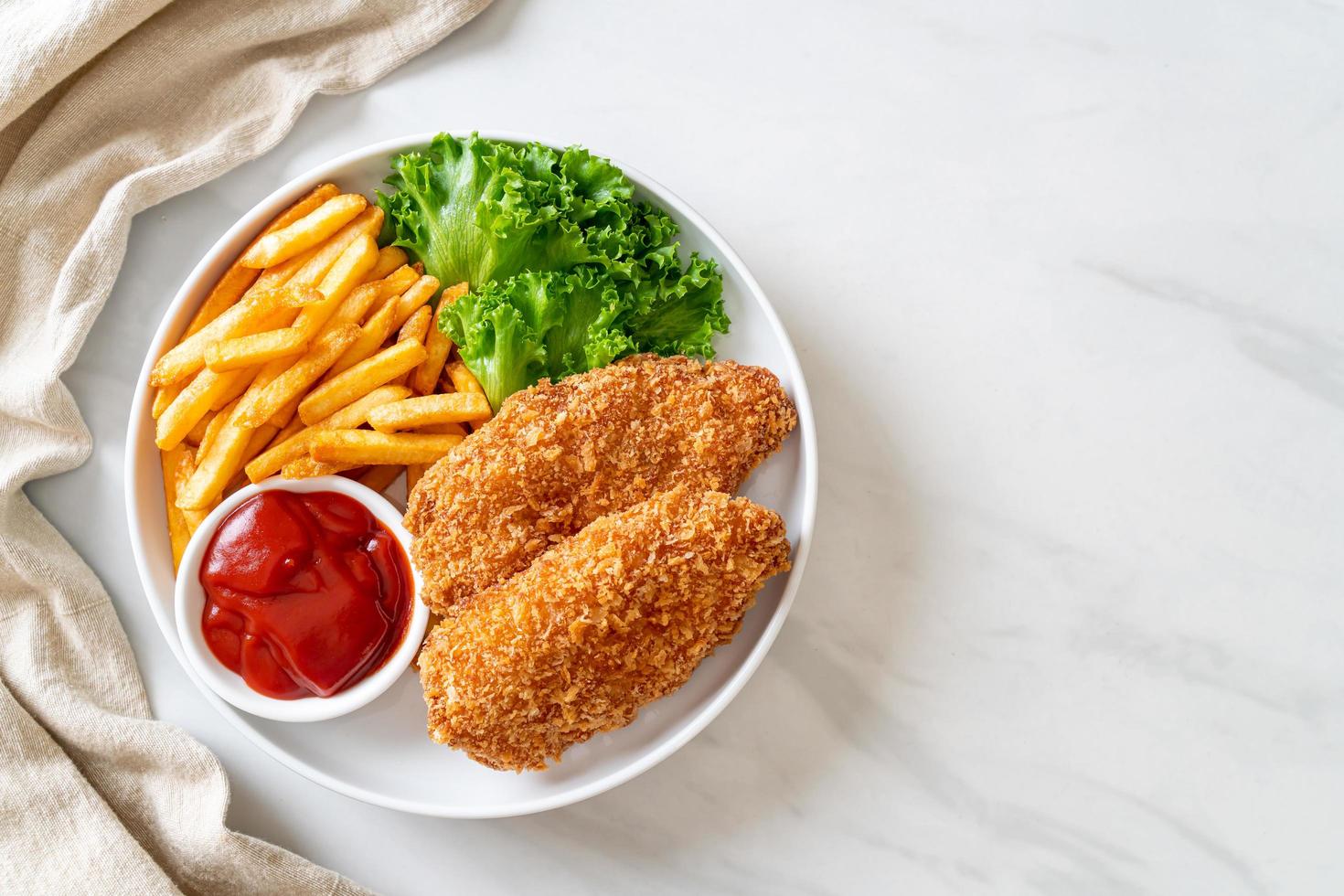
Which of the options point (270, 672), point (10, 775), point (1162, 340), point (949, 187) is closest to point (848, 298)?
point (949, 187)

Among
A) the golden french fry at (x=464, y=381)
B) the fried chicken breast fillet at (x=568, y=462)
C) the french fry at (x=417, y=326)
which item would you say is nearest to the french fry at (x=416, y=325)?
the french fry at (x=417, y=326)

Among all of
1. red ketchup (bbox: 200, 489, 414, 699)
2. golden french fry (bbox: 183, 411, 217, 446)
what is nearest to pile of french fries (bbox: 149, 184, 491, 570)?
golden french fry (bbox: 183, 411, 217, 446)

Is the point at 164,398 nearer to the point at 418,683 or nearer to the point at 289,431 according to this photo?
the point at 289,431

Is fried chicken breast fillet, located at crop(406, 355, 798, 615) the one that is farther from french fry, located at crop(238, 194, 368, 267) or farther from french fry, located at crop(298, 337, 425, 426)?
french fry, located at crop(238, 194, 368, 267)

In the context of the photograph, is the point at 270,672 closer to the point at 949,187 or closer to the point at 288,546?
the point at 288,546

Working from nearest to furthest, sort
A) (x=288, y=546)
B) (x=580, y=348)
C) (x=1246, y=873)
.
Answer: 1. (x=288, y=546)
2. (x=580, y=348)
3. (x=1246, y=873)
